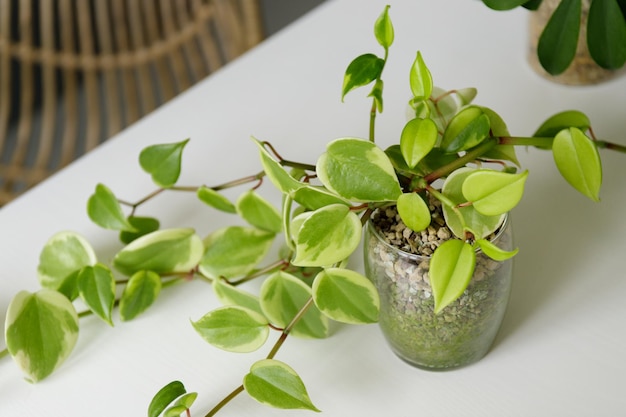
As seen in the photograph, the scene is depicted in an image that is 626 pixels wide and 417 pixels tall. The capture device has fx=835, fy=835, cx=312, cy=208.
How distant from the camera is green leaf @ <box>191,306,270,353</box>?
63 centimetres

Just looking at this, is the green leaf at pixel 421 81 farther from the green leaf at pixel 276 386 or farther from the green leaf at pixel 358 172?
the green leaf at pixel 276 386

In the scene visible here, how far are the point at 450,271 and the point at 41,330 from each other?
0.35m

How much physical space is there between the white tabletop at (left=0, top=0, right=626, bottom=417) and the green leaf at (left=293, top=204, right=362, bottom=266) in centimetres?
14

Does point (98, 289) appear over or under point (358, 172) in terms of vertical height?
under

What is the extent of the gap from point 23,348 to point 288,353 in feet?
0.70

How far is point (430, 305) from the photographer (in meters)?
0.59

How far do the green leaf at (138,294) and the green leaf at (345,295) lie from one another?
0.19 meters

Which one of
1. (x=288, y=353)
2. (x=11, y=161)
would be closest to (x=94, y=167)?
(x=288, y=353)

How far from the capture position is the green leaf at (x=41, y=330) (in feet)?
2.20

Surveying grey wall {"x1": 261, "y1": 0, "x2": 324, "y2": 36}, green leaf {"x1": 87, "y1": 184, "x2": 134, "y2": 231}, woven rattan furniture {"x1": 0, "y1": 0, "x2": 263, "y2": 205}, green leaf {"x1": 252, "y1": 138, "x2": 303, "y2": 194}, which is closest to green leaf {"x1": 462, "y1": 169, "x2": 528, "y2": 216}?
green leaf {"x1": 252, "y1": 138, "x2": 303, "y2": 194}

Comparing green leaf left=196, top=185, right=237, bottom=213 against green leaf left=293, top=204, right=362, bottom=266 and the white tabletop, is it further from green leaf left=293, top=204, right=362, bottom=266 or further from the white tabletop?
green leaf left=293, top=204, right=362, bottom=266

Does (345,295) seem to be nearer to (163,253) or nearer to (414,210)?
(414,210)

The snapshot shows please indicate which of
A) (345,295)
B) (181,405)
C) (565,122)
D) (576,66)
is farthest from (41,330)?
(576,66)

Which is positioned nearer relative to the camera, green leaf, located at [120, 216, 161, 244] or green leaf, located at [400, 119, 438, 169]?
green leaf, located at [400, 119, 438, 169]
